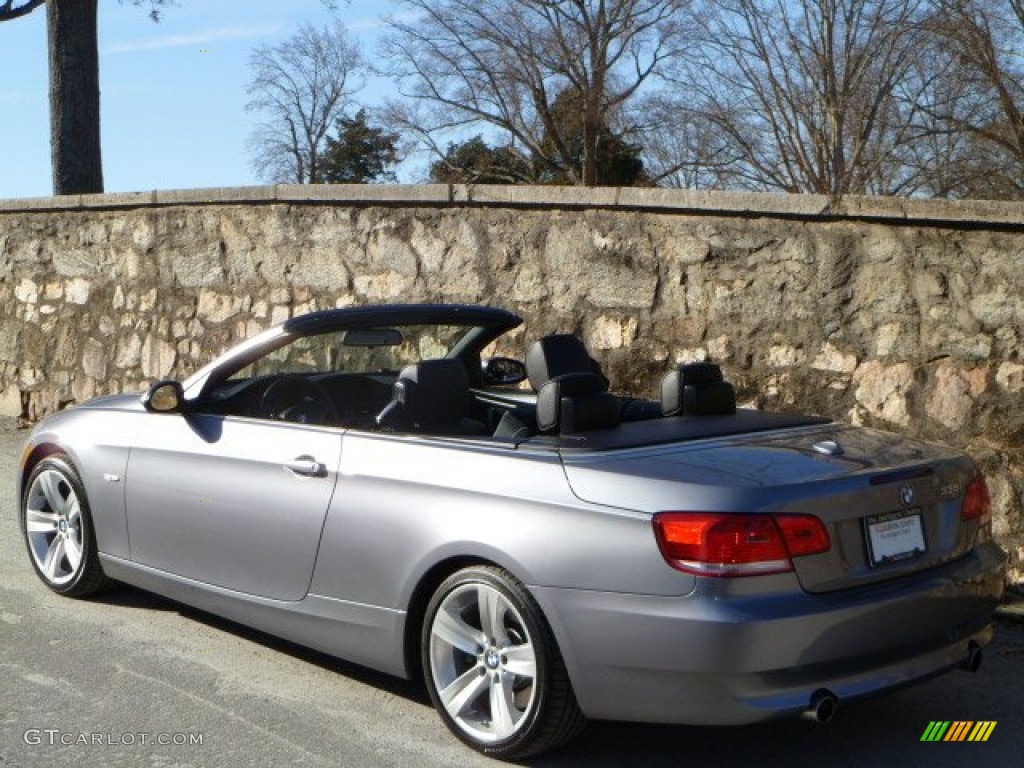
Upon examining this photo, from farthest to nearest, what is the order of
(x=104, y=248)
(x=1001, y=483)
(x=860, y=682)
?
1. (x=104, y=248)
2. (x=1001, y=483)
3. (x=860, y=682)

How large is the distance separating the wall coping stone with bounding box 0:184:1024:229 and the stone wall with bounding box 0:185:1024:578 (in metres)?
0.01

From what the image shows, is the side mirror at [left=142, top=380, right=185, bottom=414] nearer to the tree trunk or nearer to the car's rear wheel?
the car's rear wheel

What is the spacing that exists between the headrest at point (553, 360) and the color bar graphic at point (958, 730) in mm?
1662

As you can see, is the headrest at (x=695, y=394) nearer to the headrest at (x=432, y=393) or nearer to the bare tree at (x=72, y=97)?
the headrest at (x=432, y=393)

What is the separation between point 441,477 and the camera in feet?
13.8

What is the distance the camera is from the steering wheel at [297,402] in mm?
5145

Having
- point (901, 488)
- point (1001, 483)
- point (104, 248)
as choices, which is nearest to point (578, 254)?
point (1001, 483)

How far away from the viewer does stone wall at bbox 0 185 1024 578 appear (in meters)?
6.33

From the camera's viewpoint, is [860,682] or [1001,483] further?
[1001,483]

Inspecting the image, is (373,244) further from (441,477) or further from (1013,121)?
(1013,121)

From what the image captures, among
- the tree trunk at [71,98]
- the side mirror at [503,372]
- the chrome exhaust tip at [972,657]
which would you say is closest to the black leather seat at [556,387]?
the side mirror at [503,372]

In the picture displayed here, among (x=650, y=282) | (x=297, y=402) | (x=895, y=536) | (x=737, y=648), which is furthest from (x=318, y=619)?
(x=650, y=282)

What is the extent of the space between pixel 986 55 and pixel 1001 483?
59.6ft

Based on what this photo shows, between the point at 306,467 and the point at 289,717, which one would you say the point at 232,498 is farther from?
the point at 289,717
